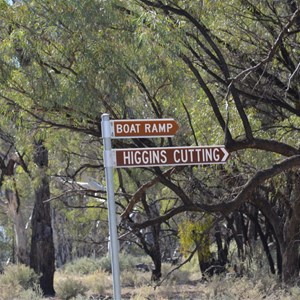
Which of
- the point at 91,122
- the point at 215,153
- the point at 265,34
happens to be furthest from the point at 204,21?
the point at 215,153

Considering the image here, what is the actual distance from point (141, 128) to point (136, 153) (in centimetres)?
27

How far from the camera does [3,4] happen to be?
44.0 feet

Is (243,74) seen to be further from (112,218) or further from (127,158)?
(112,218)

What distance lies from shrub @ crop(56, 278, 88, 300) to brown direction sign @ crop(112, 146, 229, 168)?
13.0 metres

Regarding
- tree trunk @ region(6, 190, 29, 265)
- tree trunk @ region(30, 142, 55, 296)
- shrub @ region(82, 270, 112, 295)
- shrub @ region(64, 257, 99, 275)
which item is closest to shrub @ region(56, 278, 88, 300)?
tree trunk @ region(30, 142, 55, 296)

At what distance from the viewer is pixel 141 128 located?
8.45 meters

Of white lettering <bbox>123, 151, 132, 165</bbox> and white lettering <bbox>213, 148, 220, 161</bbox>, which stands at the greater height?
white lettering <bbox>213, 148, 220, 161</bbox>

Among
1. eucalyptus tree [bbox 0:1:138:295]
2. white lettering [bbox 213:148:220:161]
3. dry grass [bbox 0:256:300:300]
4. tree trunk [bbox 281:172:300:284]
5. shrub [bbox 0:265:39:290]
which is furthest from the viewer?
shrub [bbox 0:265:39:290]

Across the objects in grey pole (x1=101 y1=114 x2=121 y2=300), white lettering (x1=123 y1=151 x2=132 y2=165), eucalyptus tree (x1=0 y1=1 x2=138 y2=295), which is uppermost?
eucalyptus tree (x1=0 y1=1 x2=138 y2=295)

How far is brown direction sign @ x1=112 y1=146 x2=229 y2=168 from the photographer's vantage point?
27.4 ft

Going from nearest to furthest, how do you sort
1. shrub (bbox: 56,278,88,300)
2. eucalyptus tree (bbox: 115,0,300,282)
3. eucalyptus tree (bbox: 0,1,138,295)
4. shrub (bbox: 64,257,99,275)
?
eucalyptus tree (bbox: 115,0,300,282)
eucalyptus tree (bbox: 0,1,138,295)
shrub (bbox: 56,278,88,300)
shrub (bbox: 64,257,99,275)

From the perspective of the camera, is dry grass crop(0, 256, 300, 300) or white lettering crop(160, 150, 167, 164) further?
dry grass crop(0, 256, 300, 300)

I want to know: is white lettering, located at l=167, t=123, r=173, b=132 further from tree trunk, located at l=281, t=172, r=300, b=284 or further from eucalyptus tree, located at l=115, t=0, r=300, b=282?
tree trunk, located at l=281, t=172, r=300, b=284

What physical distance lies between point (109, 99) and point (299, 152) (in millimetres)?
3287
